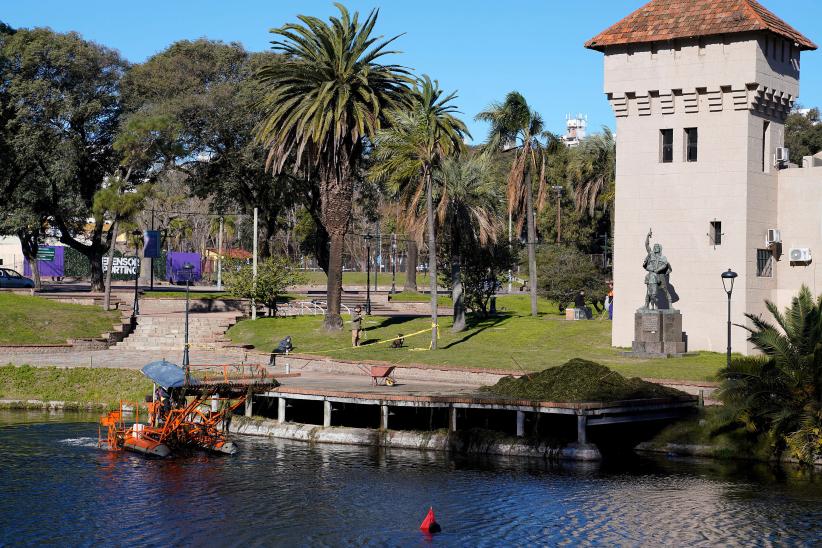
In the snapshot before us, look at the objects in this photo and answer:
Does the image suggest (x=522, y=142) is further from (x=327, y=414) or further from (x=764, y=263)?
(x=327, y=414)

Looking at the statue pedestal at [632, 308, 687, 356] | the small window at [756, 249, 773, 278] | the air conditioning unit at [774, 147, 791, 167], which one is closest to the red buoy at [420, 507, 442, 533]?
the statue pedestal at [632, 308, 687, 356]

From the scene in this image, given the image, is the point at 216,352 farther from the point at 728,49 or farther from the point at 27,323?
the point at 728,49

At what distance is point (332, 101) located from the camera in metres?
55.2

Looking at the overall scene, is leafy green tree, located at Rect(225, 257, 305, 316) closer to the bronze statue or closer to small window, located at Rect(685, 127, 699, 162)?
the bronze statue

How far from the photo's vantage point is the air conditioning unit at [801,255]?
47000 millimetres

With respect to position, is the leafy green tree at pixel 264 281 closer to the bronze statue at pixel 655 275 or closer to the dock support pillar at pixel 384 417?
the bronze statue at pixel 655 275

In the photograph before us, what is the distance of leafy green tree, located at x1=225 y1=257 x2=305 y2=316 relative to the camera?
62.4m

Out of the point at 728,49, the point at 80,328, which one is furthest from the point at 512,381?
the point at 80,328

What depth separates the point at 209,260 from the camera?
121500 mm

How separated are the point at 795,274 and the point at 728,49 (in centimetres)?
1003

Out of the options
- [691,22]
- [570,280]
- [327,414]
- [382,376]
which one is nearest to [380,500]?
[327,414]

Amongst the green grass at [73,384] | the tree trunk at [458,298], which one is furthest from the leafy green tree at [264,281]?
the green grass at [73,384]

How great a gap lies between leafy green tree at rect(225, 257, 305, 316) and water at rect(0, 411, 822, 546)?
2701 cm

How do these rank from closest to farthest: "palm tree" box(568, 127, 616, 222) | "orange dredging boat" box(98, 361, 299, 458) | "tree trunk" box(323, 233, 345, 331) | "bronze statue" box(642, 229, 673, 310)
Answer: "orange dredging boat" box(98, 361, 299, 458) → "bronze statue" box(642, 229, 673, 310) → "tree trunk" box(323, 233, 345, 331) → "palm tree" box(568, 127, 616, 222)
